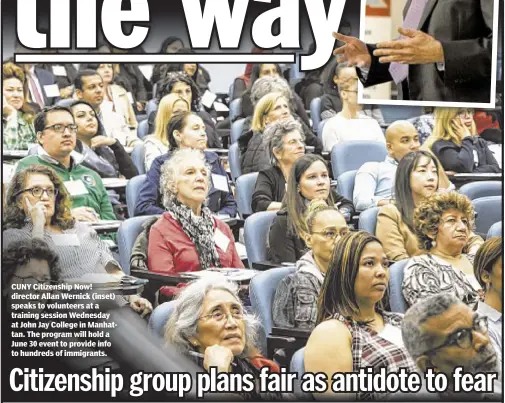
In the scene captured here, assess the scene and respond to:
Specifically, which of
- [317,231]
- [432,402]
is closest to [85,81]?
[317,231]

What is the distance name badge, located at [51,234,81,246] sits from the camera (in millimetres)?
4316

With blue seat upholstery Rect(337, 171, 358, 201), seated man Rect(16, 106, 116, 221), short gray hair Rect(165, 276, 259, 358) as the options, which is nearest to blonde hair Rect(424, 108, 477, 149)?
blue seat upholstery Rect(337, 171, 358, 201)

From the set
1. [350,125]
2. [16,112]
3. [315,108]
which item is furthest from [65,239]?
[350,125]

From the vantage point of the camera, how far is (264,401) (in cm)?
440

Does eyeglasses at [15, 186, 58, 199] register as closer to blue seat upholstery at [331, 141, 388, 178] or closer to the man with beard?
blue seat upholstery at [331, 141, 388, 178]

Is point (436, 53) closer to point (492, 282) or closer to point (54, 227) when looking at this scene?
point (492, 282)

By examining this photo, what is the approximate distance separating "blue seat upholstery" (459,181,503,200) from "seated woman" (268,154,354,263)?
0.56 meters

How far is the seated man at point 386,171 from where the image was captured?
14.4ft

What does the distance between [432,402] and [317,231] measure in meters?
0.84

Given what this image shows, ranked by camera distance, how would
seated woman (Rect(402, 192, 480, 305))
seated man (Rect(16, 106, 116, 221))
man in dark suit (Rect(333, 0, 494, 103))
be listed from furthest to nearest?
seated woman (Rect(402, 192, 480, 305))
seated man (Rect(16, 106, 116, 221))
man in dark suit (Rect(333, 0, 494, 103))

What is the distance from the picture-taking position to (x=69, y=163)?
431 centimetres

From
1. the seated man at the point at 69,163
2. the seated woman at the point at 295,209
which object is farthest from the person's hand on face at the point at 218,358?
the seated man at the point at 69,163

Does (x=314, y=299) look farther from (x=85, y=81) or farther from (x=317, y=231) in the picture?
(x=85, y=81)

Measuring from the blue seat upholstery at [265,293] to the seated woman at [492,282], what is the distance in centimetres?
76
